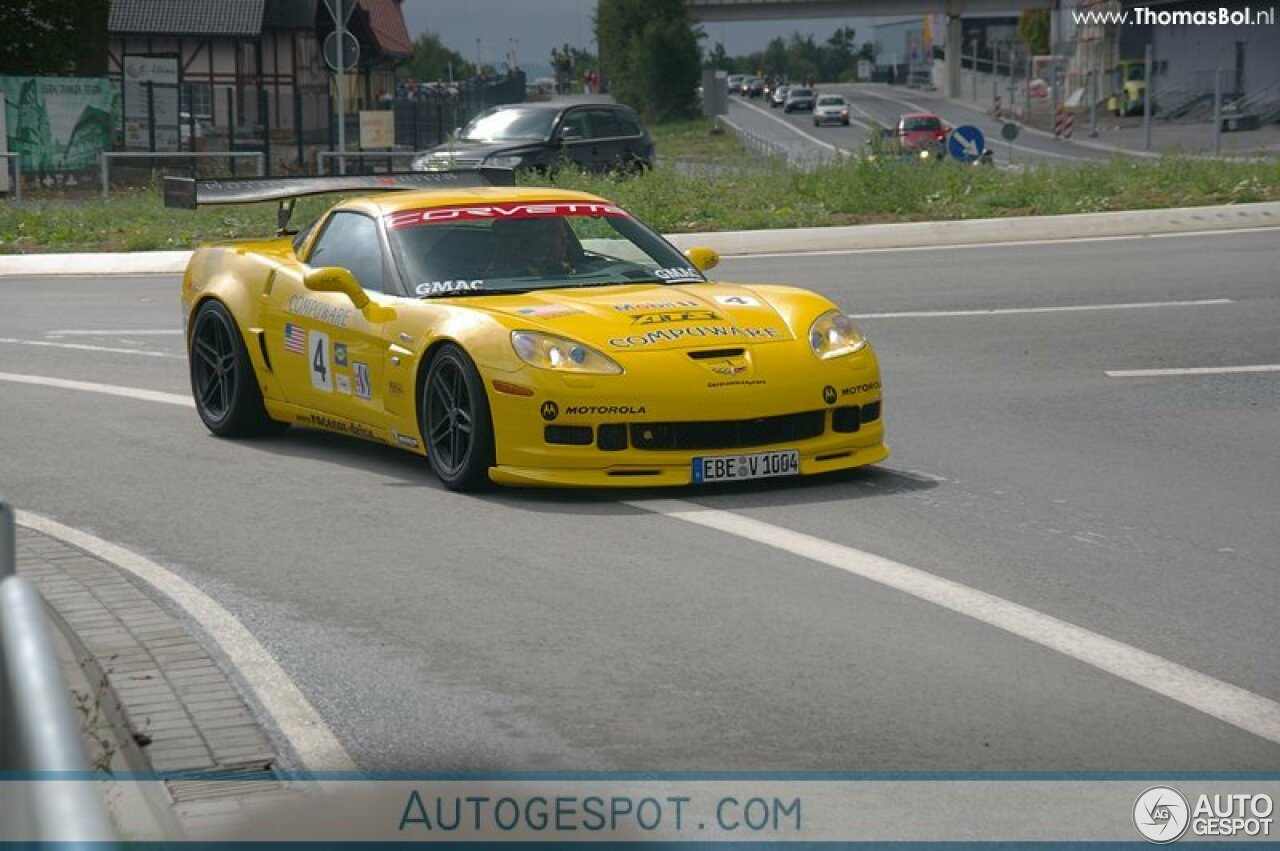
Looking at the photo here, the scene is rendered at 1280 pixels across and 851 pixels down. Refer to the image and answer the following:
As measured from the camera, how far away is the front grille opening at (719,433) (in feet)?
29.7

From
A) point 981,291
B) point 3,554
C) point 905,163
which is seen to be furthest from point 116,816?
point 905,163

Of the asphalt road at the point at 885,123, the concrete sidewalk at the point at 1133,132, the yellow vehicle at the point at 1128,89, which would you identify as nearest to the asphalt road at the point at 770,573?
the concrete sidewalk at the point at 1133,132

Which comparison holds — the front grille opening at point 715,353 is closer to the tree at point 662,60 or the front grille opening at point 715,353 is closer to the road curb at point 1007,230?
the road curb at point 1007,230

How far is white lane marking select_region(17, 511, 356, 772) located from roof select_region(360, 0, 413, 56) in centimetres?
6855

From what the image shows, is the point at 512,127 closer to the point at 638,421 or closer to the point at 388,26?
the point at 638,421

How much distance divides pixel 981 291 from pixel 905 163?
8267mm

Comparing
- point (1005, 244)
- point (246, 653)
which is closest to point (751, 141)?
point (1005, 244)

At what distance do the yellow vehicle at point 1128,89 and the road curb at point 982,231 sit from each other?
6877 centimetres

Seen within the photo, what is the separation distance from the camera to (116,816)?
434cm

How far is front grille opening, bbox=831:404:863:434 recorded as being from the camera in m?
9.34

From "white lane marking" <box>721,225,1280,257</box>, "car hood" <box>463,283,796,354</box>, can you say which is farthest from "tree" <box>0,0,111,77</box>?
"car hood" <box>463,283,796,354</box>

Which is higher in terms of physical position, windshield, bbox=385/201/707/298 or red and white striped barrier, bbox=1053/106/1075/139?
red and white striped barrier, bbox=1053/106/1075/139

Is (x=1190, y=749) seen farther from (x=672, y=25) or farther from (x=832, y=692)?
(x=672, y=25)

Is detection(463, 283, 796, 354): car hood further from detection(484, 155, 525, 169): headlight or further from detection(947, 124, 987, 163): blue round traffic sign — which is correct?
detection(484, 155, 525, 169): headlight
